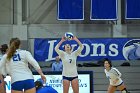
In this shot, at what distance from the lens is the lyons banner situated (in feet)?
53.4

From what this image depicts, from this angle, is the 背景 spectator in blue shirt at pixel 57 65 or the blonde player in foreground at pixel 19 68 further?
the 背景 spectator in blue shirt at pixel 57 65

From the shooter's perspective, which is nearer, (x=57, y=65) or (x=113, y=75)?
(x=113, y=75)

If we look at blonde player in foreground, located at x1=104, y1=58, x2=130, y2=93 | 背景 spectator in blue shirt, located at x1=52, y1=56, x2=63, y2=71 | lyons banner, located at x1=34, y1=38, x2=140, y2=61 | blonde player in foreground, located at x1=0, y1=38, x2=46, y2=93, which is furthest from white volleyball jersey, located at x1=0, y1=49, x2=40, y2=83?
lyons banner, located at x1=34, y1=38, x2=140, y2=61

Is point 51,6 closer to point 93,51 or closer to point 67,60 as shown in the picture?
point 93,51

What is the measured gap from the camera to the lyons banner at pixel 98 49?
53.4 feet

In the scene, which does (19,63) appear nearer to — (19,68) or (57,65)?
(19,68)

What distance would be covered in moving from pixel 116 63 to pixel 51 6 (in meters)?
3.97

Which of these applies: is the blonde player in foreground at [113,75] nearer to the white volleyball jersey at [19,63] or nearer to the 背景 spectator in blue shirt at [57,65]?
the 背景 spectator in blue shirt at [57,65]

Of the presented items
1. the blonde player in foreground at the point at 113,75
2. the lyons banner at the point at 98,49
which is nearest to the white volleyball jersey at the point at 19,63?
the blonde player in foreground at the point at 113,75

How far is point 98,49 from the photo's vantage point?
644 inches

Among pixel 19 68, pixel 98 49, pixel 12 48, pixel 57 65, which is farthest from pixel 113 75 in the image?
pixel 98 49

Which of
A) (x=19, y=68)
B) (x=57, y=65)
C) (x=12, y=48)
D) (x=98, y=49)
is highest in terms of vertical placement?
(x=12, y=48)

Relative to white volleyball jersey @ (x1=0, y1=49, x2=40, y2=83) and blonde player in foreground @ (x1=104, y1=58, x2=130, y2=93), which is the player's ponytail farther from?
blonde player in foreground @ (x1=104, y1=58, x2=130, y2=93)

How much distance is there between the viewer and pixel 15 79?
699 centimetres
